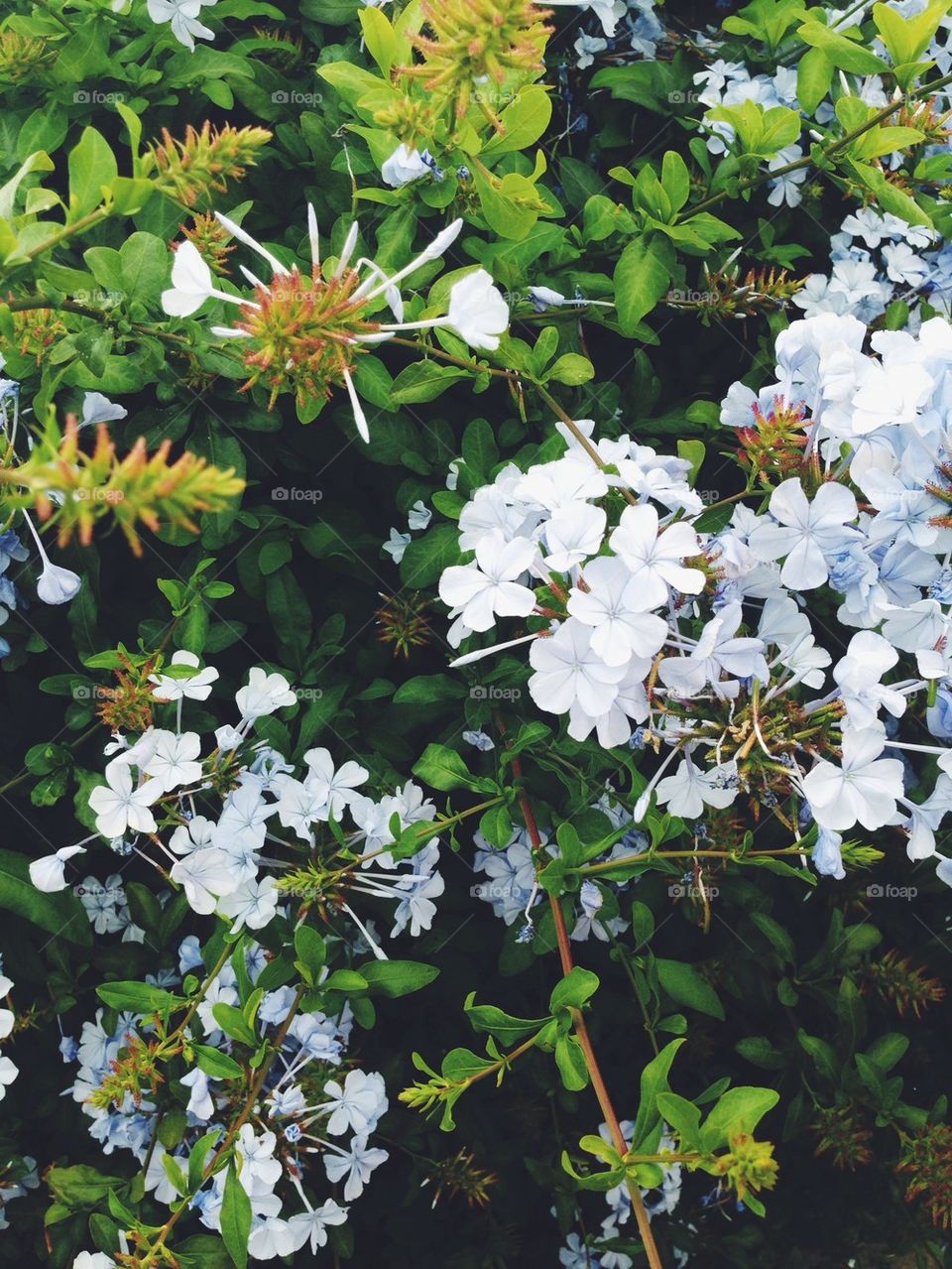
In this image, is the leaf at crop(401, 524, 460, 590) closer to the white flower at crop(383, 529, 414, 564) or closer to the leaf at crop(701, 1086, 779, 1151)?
the white flower at crop(383, 529, 414, 564)

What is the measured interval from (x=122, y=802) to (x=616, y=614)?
0.78 metres

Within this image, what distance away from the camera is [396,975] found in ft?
4.78

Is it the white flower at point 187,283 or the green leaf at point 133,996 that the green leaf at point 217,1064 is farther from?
the white flower at point 187,283

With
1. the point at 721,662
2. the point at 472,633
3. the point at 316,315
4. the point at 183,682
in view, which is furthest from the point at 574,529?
the point at 183,682

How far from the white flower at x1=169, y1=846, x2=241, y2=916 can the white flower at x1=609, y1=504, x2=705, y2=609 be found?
0.71m

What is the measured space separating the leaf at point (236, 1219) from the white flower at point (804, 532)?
0.99 metres

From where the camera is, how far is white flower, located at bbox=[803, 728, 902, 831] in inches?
41.1

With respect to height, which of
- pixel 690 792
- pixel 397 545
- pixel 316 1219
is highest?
pixel 690 792

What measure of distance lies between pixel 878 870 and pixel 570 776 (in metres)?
0.98

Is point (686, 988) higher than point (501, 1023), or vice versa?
point (501, 1023)

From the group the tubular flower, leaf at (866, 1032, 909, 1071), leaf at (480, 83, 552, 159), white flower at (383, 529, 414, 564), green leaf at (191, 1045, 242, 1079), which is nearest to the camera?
the tubular flower

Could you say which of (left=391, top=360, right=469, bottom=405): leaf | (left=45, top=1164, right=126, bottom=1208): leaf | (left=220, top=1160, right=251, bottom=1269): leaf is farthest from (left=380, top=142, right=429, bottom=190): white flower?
(left=45, top=1164, right=126, bottom=1208): leaf

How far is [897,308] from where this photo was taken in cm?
181

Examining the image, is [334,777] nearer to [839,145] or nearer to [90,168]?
[90,168]
